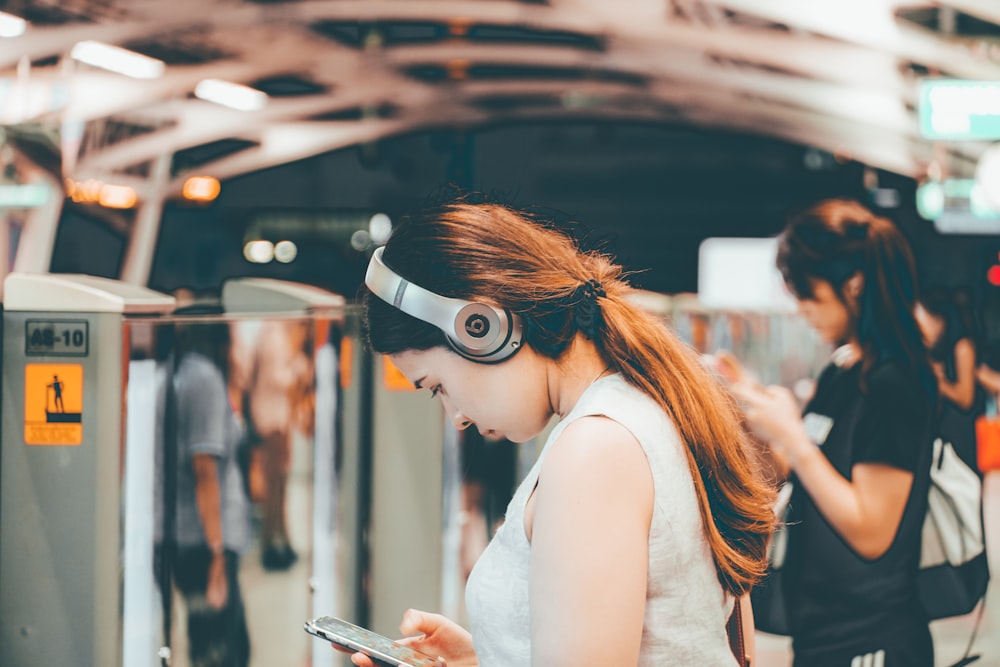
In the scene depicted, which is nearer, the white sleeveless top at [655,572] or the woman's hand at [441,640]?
the white sleeveless top at [655,572]

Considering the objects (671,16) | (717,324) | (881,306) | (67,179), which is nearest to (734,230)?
(671,16)

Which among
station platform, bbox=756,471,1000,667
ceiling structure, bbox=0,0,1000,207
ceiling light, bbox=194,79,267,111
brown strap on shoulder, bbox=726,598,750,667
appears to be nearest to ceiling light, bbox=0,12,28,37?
ceiling structure, bbox=0,0,1000,207

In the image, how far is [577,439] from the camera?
106cm

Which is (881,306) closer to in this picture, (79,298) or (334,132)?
(79,298)

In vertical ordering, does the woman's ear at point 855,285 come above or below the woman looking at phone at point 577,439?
above

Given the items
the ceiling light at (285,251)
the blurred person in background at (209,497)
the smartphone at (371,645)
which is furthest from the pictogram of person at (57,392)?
the ceiling light at (285,251)

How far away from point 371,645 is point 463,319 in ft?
1.48

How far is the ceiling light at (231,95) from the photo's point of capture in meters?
8.95

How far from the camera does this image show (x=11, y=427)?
6.25ft

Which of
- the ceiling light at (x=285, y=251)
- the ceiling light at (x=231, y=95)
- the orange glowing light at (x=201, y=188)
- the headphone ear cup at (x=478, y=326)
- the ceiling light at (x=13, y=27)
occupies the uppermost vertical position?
the ceiling light at (x=13, y=27)

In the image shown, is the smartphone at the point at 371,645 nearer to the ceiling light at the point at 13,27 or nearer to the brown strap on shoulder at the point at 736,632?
the brown strap on shoulder at the point at 736,632

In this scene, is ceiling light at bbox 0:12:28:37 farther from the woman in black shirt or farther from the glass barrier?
the woman in black shirt

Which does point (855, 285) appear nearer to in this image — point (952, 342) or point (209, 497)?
point (209, 497)

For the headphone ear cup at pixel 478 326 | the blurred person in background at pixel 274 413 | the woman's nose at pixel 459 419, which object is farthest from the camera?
the blurred person in background at pixel 274 413
